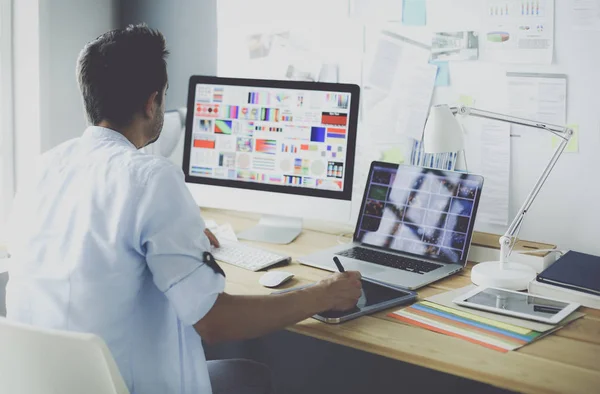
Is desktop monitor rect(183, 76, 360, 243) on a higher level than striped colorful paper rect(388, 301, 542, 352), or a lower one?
higher

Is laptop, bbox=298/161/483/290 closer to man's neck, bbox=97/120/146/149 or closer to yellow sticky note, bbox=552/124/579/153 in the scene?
yellow sticky note, bbox=552/124/579/153

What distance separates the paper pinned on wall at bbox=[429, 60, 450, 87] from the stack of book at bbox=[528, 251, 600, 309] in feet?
2.16

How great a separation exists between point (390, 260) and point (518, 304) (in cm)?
44

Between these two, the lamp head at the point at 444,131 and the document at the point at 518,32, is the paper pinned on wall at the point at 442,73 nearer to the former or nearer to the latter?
the document at the point at 518,32

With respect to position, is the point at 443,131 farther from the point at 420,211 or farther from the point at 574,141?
the point at 574,141

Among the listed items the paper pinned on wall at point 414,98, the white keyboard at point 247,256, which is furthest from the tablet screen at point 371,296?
the paper pinned on wall at point 414,98

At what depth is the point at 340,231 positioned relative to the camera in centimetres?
242

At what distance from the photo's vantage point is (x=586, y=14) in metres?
1.99

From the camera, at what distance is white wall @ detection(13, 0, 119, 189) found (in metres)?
2.47

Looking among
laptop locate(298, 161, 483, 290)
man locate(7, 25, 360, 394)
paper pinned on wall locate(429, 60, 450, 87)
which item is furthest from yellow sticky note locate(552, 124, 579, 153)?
man locate(7, 25, 360, 394)

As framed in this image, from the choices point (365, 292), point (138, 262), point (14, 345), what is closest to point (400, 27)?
point (365, 292)

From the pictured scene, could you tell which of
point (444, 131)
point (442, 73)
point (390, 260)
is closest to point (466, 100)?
point (442, 73)

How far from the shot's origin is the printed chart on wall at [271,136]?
2.20 m

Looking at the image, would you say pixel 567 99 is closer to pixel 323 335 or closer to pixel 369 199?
pixel 369 199
